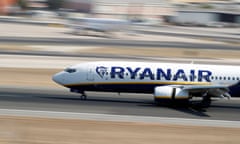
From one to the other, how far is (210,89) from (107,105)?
7.06 m

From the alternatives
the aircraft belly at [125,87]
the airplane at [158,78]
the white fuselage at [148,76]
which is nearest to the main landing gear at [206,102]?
the airplane at [158,78]

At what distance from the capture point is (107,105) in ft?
120

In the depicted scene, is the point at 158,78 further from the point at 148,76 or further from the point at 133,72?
the point at 133,72

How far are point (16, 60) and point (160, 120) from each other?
112 feet

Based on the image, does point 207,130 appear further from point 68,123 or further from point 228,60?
point 228,60

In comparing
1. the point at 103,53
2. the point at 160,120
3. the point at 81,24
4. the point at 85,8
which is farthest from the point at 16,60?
the point at 85,8

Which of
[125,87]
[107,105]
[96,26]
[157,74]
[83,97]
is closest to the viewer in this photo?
[107,105]

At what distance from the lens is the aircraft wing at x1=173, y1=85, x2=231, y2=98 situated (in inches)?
1411

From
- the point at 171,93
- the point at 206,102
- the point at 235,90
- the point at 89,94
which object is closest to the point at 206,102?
the point at 206,102

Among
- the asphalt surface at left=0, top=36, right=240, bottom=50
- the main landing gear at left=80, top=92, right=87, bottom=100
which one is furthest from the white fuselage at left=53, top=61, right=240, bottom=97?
the asphalt surface at left=0, top=36, right=240, bottom=50

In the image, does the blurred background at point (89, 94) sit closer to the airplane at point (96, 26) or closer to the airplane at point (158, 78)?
the airplane at point (96, 26)

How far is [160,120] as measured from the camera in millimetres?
31625

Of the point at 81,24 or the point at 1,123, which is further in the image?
the point at 81,24

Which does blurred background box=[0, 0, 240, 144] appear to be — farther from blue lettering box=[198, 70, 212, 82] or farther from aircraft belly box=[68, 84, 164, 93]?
blue lettering box=[198, 70, 212, 82]
